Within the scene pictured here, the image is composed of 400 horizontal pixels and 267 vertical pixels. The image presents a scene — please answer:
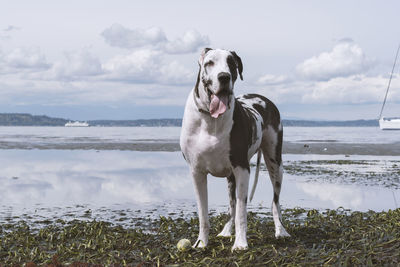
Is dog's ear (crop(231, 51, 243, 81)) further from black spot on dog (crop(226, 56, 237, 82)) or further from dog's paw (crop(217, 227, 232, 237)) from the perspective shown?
dog's paw (crop(217, 227, 232, 237))

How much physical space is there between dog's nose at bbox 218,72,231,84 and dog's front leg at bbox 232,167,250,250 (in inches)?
57.0

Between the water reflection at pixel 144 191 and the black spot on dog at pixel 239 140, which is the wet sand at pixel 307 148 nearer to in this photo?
the water reflection at pixel 144 191

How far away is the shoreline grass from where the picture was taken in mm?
6738

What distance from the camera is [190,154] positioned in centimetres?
713

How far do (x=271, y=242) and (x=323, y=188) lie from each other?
8.27m

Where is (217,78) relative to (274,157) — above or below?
above

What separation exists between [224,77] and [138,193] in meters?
8.76

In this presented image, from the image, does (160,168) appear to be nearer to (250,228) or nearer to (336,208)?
(336,208)

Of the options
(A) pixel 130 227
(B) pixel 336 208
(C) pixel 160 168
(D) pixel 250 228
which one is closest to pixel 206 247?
(D) pixel 250 228

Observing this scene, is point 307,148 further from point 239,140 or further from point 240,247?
point 239,140

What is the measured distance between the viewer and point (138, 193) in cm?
1434

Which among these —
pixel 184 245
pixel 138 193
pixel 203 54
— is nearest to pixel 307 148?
pixel 138 193

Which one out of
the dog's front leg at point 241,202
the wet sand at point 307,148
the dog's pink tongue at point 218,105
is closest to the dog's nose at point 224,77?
the dog's pink tongue at point 218,105

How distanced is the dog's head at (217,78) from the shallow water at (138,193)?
17.4 feet
